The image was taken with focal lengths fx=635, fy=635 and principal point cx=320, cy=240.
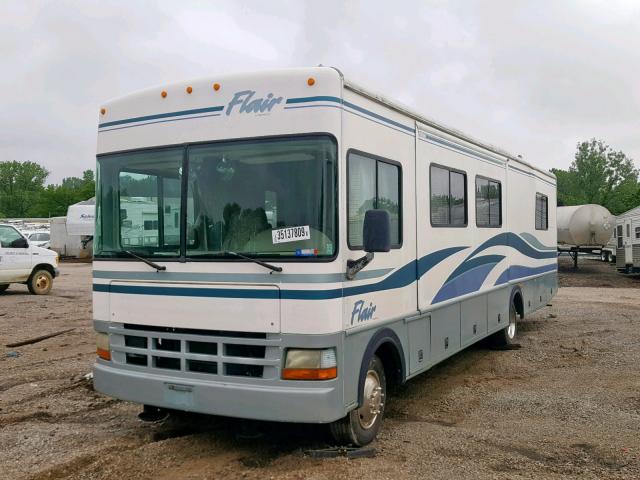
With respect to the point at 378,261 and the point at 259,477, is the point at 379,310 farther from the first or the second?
the point at 259,477

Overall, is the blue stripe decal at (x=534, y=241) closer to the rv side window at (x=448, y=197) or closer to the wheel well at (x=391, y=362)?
the rv side window at (x=448, y=197)

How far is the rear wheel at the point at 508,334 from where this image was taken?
30.6 ft

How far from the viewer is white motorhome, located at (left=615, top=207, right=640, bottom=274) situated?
73.2 ft

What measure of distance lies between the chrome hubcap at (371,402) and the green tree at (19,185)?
323 feet

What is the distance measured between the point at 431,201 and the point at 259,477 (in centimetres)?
324

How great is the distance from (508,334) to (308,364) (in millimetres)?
5823

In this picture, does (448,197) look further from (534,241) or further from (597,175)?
(597,175)

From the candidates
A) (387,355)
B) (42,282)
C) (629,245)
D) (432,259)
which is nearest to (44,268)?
(42,282)

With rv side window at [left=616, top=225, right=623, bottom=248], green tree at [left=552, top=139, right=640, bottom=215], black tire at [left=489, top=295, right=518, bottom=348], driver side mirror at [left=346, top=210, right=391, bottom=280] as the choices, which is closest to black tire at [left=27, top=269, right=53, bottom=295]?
black tire at [left=489, top=295, right=518, bottom=348]

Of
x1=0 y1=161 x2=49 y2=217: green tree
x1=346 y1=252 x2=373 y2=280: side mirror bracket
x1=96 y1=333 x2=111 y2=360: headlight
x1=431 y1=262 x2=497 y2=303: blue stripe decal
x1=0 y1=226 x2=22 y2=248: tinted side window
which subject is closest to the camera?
x1=346 y1=252 x2=373 y2=280: side mirror bracket

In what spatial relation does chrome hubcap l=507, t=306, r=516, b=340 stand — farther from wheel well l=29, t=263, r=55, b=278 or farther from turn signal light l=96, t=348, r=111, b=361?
wheel well l=29, t=263, r=55, b=278

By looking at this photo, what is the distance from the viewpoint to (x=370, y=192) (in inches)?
204

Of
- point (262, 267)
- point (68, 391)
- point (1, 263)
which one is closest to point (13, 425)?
point (68, 391)

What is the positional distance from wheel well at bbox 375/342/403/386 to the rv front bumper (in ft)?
3.33
